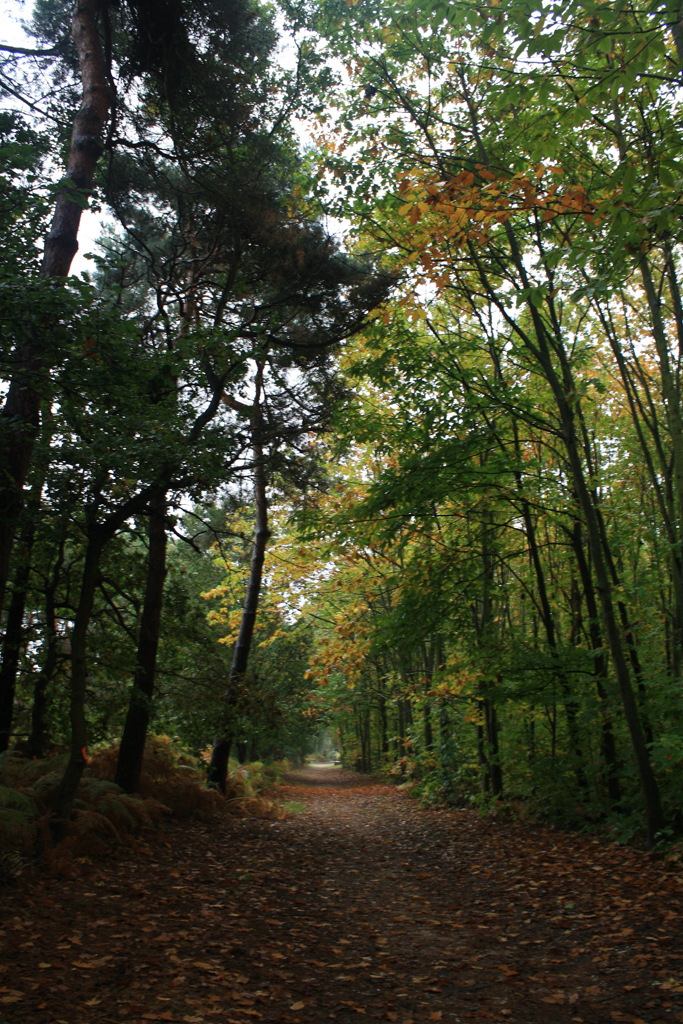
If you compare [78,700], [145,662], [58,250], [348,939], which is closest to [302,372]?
[58,250]

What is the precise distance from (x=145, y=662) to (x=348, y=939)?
564 centimetres

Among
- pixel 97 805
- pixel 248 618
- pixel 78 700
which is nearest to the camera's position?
pixel 78 700

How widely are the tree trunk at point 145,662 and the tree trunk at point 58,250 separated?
2.58m

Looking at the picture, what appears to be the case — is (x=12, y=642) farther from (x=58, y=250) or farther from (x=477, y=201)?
(x=477, y=201)

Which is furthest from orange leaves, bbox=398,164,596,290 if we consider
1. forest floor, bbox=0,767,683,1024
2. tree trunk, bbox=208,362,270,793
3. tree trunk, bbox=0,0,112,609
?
tree trunk, bbox=208,362,270,793

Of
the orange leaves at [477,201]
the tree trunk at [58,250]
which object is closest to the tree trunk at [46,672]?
the tree trunk at [58,250]

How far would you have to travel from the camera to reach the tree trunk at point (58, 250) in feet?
18.8

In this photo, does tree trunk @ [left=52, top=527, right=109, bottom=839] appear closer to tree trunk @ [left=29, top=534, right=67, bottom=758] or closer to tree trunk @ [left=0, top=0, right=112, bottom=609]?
tree trunk @ [left=29, top=534, right=67, bottom=758]

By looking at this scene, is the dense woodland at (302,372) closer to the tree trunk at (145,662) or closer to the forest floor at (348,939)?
the tree trunk at (145,662)

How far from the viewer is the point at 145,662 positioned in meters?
9.33

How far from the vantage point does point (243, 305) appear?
31.6ft

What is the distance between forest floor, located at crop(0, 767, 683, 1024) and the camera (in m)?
3.44

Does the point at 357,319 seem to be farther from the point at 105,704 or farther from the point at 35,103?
the point at 105,704

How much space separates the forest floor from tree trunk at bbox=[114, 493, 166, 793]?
1810mm
